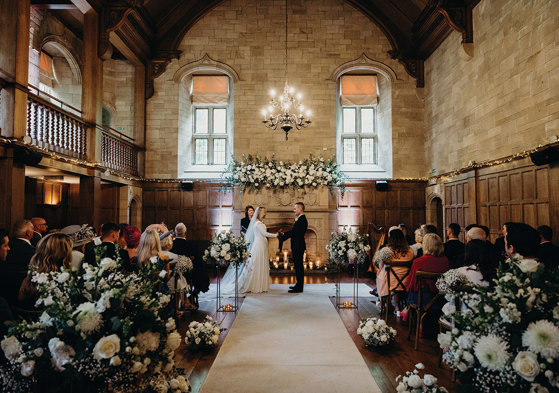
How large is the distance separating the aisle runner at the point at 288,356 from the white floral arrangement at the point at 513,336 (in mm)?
1957

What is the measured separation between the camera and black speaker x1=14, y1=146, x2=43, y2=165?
6.15m

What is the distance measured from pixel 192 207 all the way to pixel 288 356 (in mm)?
8110

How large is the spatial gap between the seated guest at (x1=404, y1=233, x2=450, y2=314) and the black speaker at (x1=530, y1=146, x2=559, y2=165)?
2.57 meters

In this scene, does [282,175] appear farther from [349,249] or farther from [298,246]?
[349,249]

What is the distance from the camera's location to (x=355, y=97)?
40.5ft

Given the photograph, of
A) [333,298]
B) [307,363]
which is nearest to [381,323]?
[307,363]

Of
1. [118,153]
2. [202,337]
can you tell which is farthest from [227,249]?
[118,153]

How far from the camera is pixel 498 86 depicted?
305 inches

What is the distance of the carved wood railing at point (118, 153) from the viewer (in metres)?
9.50

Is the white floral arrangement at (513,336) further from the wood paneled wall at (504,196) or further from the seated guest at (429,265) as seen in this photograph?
the wood paneled wall at (504,196)

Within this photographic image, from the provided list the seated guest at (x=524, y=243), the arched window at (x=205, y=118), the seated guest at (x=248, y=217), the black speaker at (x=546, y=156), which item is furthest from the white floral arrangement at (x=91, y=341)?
the arched window at (x=205, y=118)

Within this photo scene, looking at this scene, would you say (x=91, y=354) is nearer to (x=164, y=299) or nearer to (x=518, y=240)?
(x=164, y=299)

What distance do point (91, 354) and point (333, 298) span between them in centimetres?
600

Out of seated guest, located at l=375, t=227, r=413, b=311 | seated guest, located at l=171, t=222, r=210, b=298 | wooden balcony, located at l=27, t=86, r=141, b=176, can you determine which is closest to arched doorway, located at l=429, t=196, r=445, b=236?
seated guest, located at l=375, t=227, r=413, b=311
